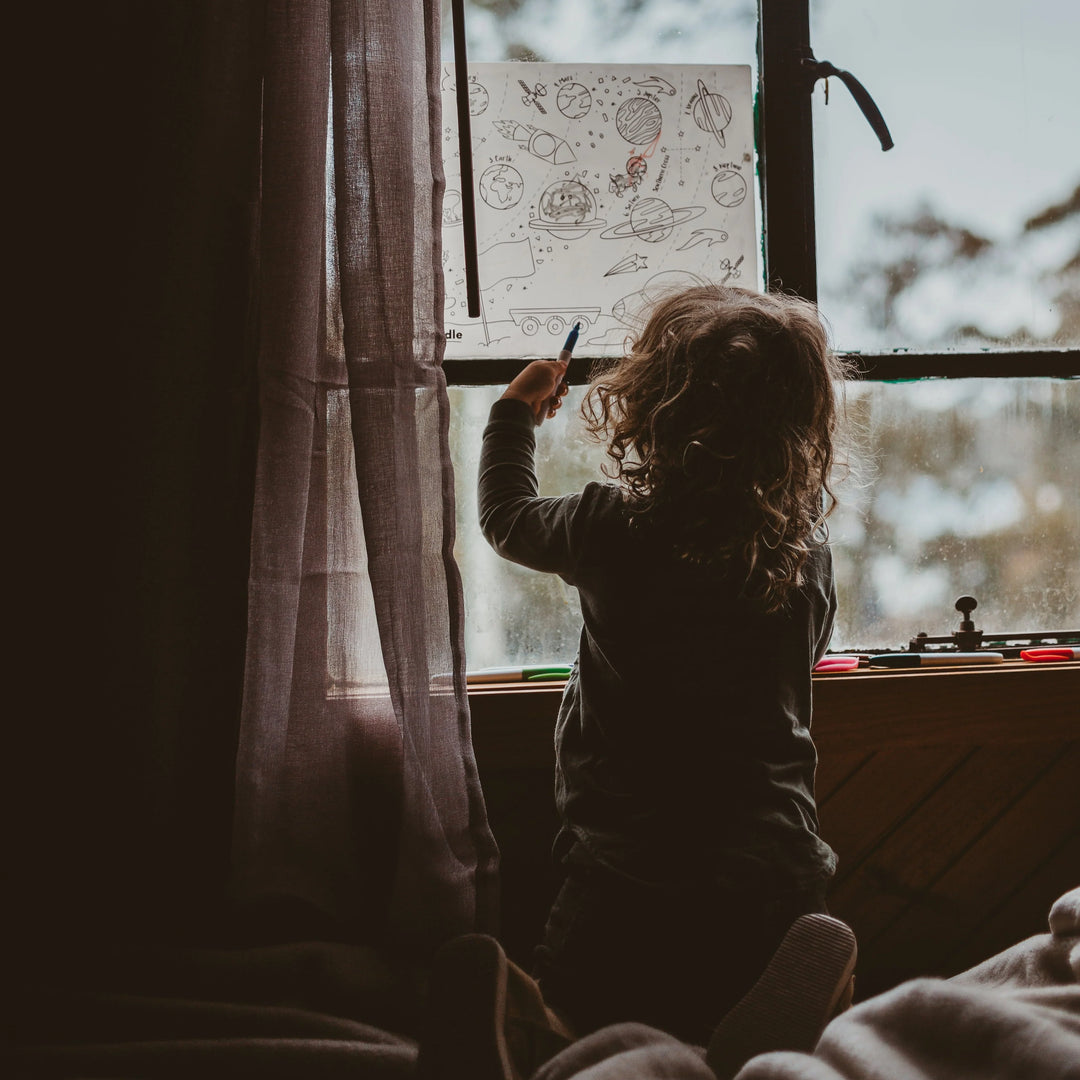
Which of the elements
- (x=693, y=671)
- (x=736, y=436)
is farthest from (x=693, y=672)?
(x=736, y=436)

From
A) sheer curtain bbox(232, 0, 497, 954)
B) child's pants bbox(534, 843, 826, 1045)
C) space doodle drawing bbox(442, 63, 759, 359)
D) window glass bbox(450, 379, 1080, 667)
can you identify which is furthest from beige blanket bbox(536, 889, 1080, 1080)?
space doodle drawing bbox(442, 63, 759, 359)

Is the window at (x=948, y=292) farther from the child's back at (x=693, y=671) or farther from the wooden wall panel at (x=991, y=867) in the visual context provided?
the child's back at (x=693, y=671)

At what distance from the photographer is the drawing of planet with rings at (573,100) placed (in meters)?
1.26

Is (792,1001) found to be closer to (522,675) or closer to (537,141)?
(522,675)

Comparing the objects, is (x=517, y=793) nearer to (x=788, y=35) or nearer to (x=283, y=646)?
(x=283, y=646)

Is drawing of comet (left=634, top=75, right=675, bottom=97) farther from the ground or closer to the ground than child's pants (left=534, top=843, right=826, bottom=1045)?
farther from the ground

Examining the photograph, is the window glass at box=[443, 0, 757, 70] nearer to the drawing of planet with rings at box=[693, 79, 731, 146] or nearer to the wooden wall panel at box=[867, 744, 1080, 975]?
the drawing of planet with rings at box=[693, 79, 731, 146]

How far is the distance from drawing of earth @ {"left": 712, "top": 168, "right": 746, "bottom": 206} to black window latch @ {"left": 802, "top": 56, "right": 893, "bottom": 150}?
199 mm

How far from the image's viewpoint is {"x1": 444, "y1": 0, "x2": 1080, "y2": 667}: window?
1335 mm

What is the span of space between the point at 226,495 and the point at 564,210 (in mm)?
642

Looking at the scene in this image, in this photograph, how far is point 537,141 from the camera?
125 cm

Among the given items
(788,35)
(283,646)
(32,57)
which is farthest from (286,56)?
(788,35)

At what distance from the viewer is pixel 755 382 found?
899 millimetres

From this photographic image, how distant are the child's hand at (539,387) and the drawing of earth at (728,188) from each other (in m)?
0.41
